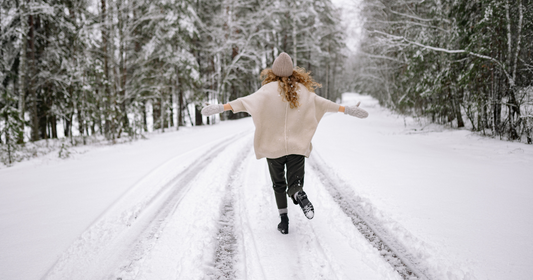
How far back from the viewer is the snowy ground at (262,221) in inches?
89.7

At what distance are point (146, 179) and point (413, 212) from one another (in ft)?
14.9

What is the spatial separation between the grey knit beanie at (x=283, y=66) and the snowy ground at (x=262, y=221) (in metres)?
1.81

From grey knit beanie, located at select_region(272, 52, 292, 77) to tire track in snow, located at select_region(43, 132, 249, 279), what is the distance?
90.1 inches

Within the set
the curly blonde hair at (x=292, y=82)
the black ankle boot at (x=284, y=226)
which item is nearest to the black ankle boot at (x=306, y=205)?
the black ankle boot at (x=284, y=226)

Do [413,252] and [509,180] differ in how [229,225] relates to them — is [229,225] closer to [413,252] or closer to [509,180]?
[413,252]

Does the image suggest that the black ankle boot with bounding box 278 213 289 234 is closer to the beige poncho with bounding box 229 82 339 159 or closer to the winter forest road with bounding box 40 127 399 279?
the winter forest road with bounding box 40 127 399 279

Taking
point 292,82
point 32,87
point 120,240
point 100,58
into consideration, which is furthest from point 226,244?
point 100,58

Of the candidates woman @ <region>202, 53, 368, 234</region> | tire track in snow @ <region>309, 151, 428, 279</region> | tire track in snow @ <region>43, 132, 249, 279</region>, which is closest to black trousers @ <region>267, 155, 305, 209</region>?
woman @ <region>202, 53, 368, 234</region>

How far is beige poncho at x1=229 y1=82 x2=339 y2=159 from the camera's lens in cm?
288

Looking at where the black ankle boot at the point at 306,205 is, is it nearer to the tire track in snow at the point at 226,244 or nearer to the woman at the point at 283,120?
the woman at the point at 283,120

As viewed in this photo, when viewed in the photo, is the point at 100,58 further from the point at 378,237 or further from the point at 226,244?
the point at 378,237

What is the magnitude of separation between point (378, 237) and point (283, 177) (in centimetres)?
121

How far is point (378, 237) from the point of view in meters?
2.78

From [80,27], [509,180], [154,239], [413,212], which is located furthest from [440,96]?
[80,27]
